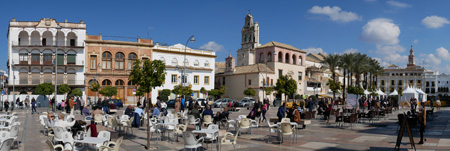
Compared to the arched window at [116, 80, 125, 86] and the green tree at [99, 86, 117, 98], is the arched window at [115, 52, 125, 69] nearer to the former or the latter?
the arched window at [116, 80, 125, 86]

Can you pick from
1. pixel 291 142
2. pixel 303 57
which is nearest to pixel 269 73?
pixel 303 57

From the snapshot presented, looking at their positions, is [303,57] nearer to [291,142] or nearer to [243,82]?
[243,82]

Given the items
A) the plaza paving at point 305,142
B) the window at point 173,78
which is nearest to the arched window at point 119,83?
the window at point 173,78

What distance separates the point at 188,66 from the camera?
5094cm

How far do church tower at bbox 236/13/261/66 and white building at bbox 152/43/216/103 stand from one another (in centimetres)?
2578

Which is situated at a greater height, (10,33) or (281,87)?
(10,33)

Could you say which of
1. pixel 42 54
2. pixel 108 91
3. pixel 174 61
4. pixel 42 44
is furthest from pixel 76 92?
pixel 174 61

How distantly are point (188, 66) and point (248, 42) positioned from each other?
3218 cm

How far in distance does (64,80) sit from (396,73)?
102 metres

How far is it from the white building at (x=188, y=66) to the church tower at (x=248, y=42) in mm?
25776

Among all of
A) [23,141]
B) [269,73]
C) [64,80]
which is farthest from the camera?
[269,73]

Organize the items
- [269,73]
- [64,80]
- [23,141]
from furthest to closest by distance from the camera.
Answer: [269,73]
[64,80]
[23,141]

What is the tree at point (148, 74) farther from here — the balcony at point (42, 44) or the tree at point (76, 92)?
the balcony at point (42, 44)

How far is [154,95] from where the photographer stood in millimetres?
47219
